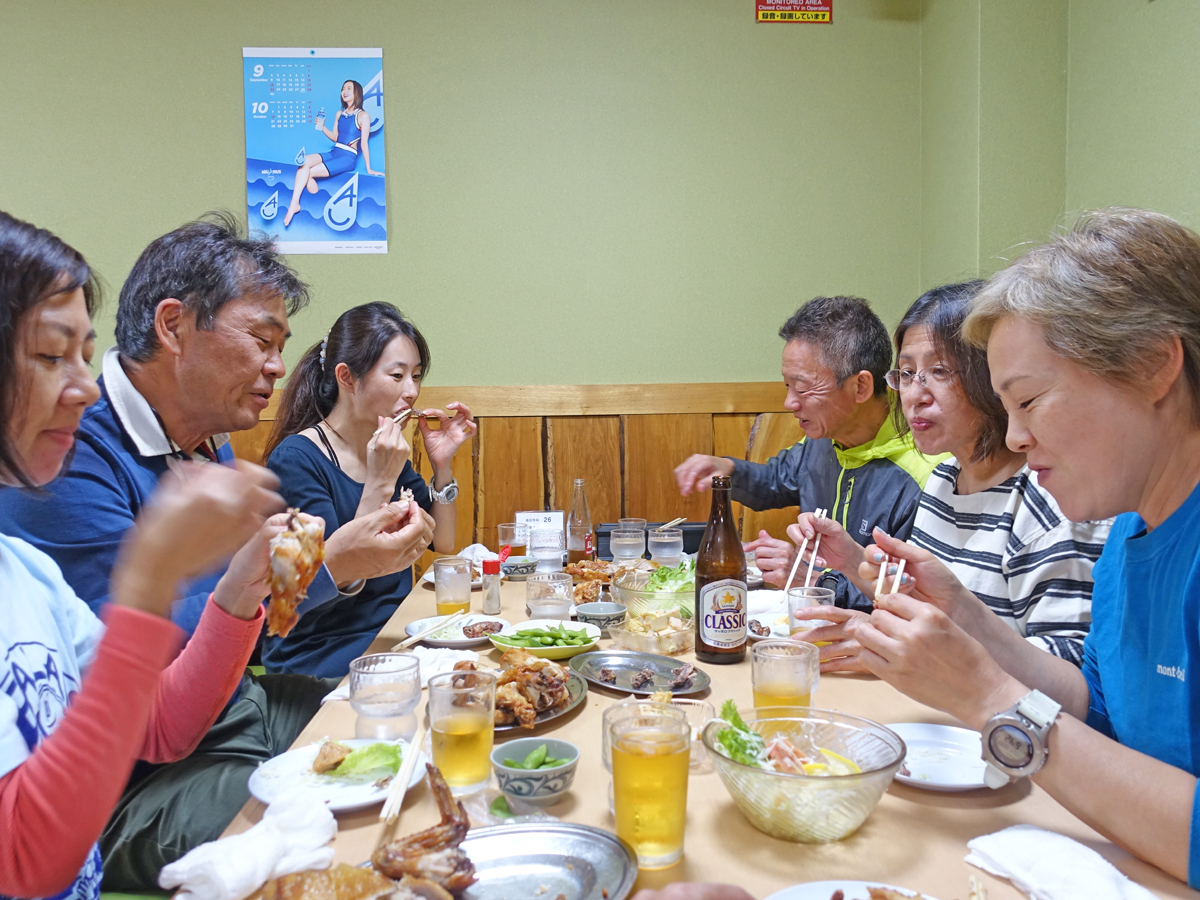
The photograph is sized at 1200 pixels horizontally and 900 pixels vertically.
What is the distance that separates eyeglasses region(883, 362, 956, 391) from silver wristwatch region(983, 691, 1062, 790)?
3.46 feet

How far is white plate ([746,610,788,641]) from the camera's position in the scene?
164 cm

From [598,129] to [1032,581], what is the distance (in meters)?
3.06

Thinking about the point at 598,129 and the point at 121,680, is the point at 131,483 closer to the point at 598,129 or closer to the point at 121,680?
the point at 121,680

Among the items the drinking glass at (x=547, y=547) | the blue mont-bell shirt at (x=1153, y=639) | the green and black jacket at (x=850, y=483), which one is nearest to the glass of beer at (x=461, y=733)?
the blue mont-bell shirt at (x=1153, y=639)

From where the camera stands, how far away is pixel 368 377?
2.65m

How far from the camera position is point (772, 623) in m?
1.74

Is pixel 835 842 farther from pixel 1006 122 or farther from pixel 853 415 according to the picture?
pixel 1006 122

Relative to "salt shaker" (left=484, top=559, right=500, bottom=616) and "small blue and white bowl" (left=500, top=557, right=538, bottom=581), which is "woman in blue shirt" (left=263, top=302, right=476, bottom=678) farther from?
"salt shaker" (left=484, top=559, right=500, bottom=616)

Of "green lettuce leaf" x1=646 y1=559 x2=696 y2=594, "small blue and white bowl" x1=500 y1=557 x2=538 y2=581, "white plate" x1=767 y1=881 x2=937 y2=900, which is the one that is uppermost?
"white plate" x1=767 y1=881 x2=937 y2=900

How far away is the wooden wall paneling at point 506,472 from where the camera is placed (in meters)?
3.88

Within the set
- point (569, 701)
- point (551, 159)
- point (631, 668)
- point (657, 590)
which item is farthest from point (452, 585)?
point (551, 159)

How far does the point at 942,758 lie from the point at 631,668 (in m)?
0.57

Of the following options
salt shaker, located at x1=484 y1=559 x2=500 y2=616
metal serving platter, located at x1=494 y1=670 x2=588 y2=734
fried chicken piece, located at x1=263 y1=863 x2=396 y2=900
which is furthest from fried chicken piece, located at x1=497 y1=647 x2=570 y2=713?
salt shaker, located at x1=484 y1=559 x2=500 y2=616

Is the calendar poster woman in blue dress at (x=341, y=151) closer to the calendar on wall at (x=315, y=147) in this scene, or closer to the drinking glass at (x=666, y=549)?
the calendar on wall at (x=315, y=147)
